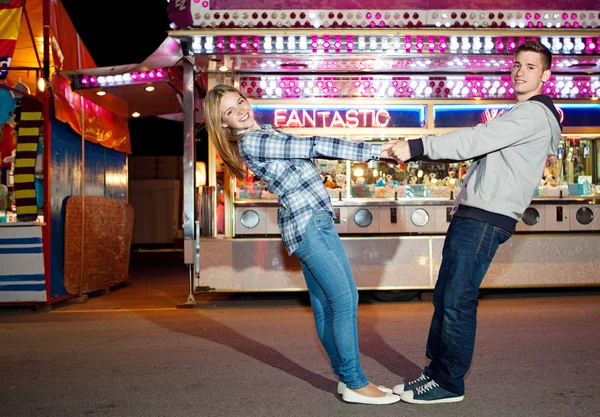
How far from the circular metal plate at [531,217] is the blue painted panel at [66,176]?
6.28 meters

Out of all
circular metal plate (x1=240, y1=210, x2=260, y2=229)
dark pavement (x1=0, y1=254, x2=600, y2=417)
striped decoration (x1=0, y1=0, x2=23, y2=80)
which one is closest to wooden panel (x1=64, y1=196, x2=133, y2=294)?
dark pavement (x1=0, y1=254, x2=600, y2=417)

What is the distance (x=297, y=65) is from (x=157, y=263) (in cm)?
1011

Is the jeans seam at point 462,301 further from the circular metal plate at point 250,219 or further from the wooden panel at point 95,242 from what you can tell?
the wooden panel at point 95,242

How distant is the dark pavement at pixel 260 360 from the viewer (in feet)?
13.3

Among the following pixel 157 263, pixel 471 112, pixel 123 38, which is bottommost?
pixel 157 263

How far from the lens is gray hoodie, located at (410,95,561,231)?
370 centimetres

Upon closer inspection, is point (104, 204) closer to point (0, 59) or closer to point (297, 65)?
point (0, 59)

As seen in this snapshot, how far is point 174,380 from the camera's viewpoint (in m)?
4.75

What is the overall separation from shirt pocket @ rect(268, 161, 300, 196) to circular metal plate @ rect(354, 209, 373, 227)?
17.3 ft

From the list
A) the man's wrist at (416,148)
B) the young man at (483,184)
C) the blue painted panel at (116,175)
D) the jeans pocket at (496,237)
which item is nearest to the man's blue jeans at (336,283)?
the young man at (483,184)

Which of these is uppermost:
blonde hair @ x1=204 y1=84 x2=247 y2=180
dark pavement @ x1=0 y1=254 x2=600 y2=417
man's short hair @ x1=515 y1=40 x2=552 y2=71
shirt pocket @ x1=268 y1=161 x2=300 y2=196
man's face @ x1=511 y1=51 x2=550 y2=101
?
man's short hair @ x1=515 y1=40 x2=552 y2=71

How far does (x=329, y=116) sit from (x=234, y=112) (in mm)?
5802

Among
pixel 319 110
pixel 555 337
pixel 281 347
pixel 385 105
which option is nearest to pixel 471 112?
pixel 385 105

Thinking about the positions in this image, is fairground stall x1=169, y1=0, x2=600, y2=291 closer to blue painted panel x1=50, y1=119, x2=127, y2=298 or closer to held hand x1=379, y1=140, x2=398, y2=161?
blue painted panel x1=50, y1=119, x2=127, y2=298
